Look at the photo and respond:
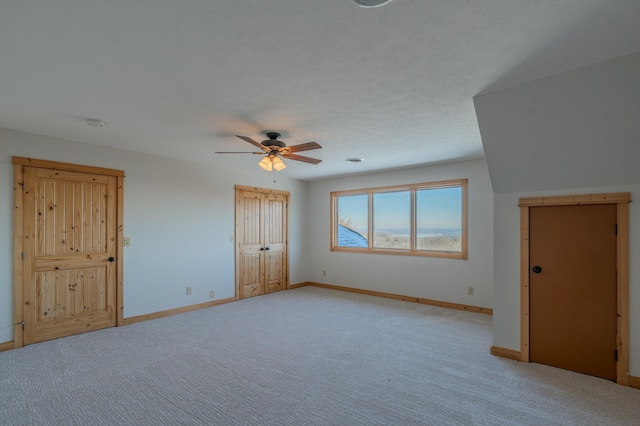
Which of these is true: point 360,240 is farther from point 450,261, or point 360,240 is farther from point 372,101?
point 372,101

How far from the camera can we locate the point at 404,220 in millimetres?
6160

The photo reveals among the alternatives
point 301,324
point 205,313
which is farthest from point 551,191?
point 205,313

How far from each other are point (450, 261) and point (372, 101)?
3.65 m

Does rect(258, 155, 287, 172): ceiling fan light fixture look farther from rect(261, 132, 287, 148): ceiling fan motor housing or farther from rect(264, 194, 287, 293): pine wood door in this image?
rect(264, 194, 287, 293): pine wood door

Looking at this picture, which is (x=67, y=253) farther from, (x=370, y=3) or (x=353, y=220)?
(x=353, y=220)

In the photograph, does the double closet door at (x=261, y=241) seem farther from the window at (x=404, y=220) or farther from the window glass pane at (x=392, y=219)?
the window glass pane at (x=392, y=219)

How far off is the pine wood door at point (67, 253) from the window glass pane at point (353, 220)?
4310mm

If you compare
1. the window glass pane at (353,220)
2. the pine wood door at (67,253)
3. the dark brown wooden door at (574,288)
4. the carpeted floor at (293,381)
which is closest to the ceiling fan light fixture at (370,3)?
the carpeted floor at (293,381)

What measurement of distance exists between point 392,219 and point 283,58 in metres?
4.67

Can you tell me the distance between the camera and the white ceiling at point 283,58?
1.68m

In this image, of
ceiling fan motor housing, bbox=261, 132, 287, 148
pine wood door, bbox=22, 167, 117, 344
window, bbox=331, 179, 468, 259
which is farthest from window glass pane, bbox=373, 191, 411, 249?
pine wood door, bbox=22, 167, 117, 344

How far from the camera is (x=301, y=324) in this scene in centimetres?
451

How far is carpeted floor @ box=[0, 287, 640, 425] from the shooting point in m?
2.37

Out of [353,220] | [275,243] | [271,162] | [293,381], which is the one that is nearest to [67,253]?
[271,162]
